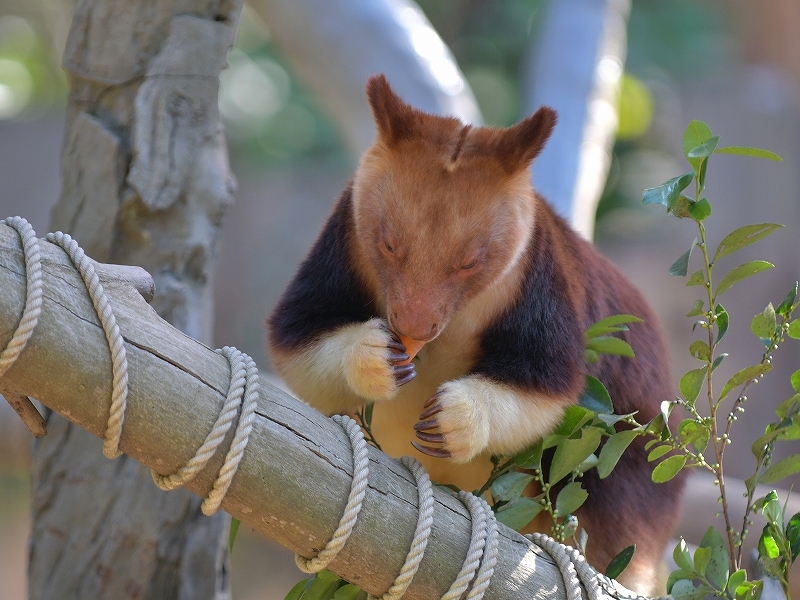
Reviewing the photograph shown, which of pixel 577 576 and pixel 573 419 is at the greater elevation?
pixel 573 419

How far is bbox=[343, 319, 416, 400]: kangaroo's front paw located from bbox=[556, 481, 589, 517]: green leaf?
1.56 ft

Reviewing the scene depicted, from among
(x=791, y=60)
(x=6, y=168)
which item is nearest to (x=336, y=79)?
(x=6, y=168)

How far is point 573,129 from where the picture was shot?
4.62 meters

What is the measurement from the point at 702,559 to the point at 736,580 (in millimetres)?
80

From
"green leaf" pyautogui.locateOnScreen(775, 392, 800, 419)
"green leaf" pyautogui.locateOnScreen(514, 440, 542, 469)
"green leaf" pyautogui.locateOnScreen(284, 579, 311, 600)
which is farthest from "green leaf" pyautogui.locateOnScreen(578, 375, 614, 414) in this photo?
"green leaf" pyautogui.locateOnScreen(284, 579, 311, 600)

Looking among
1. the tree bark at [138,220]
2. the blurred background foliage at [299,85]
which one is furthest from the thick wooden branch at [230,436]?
the blurred background foliage at [299,85]

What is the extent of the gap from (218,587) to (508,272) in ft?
4.69

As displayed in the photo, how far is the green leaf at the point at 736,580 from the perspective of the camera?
6.01 feet

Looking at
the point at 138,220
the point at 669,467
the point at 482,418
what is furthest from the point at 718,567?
the point at 138,220

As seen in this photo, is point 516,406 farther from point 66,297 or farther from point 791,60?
point 791,60

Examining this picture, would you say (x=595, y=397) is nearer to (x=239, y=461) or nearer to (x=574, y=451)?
(x=574, y=451)

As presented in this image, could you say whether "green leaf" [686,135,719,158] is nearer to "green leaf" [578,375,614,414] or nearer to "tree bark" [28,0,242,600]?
"green leaf" [578,375,614,414]

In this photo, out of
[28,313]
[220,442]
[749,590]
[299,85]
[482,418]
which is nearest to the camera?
[28,313]

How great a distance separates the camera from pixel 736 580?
1.85 meters
